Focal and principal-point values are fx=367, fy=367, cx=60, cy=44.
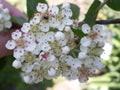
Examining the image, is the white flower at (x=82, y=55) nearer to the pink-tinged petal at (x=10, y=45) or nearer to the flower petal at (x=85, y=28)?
the flower petal at (x=85, y=28)

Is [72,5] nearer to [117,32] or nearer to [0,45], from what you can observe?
[0,45]

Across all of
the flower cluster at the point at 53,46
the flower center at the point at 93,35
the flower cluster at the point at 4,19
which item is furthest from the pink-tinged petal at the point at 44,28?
the flower cluster at the point at 4,19

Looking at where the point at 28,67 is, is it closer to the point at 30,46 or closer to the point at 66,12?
the point at 30,46

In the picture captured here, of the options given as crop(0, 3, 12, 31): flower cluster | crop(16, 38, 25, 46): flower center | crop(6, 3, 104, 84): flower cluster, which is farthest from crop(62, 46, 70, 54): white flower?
crop(0, 3, 12, 31): flower cluster

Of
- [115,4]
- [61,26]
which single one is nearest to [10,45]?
[61,26]

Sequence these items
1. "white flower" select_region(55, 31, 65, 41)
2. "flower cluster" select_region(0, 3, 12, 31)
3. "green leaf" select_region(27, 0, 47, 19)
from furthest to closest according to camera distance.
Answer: "flower cluster" select_region(0, 3, 12, 31)
"green leaf" select_region(27, 0, 47, 19)
"white flower" select_region(55, 31, 65, 41)

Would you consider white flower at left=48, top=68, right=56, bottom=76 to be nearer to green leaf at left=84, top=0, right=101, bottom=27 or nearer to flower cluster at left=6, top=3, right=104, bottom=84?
flower cluster at left=6, top=3, right=104, bottom=84

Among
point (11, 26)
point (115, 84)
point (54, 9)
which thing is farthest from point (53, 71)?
point (115, 84)
